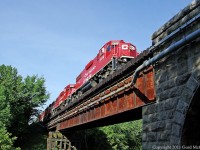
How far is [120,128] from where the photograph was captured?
42.8 meters

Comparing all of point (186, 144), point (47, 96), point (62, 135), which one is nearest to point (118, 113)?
point (186, 144)

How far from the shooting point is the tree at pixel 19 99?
32.5 metres

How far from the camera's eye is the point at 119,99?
509 inches

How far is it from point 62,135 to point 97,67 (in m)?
10.3

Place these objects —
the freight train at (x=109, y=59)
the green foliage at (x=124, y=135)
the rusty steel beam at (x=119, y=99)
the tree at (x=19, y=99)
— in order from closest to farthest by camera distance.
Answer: the rusty steel beam at (x=119, y=99)
the freight train at (x=109, y=59)
the tree at (x=19, y=99)
the green foliage at (x=124, y=135)

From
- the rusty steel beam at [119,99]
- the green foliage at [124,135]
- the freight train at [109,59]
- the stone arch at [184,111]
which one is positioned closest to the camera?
the stone arch at [184,111]

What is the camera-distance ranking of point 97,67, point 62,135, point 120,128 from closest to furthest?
1. point 97,67
2. point 62,135
3. point 120,128

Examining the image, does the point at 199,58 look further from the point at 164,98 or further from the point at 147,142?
the point at 147,142

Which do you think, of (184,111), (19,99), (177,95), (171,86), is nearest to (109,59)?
(171,86)

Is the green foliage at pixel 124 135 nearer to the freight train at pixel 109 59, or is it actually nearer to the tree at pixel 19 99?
the tree at pixel 19 99

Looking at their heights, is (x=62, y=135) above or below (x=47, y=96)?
below

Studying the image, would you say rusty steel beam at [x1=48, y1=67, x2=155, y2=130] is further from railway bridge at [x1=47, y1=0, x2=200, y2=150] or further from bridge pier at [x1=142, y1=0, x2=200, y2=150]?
bridge pier at [x1=142, y1=0, x2=200, y2=150]

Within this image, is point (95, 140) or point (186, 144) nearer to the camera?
point (186, 144)

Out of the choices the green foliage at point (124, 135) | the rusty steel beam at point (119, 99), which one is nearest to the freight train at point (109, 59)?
the rusty steel beam at point (119, 99)
